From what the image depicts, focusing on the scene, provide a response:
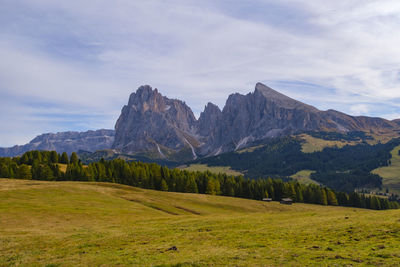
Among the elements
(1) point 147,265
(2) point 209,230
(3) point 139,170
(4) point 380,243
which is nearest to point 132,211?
(2) point 209,230

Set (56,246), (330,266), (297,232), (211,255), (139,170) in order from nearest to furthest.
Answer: (330,266) → (211,255) → (56,246) → (297,232) → (139,170)

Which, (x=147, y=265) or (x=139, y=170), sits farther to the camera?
(x=139, y=170)

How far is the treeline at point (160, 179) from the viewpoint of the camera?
118m

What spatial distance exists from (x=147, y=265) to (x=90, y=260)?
21.2ft

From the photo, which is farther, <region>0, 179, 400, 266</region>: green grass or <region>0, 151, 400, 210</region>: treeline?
<region>0, 151, 400, 210</region>: treeline

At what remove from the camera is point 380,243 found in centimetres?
2597

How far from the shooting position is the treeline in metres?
118

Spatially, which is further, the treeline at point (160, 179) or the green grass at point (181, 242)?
the treeline at point (160, 179)

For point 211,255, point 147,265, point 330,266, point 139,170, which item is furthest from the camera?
point 139,170

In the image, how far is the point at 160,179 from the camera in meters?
126

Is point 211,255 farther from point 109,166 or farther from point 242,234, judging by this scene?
point 109,166

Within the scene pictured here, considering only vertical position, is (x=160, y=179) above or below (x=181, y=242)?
below

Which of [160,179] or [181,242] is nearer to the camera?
[181,242]

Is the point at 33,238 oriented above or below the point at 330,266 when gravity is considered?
below
